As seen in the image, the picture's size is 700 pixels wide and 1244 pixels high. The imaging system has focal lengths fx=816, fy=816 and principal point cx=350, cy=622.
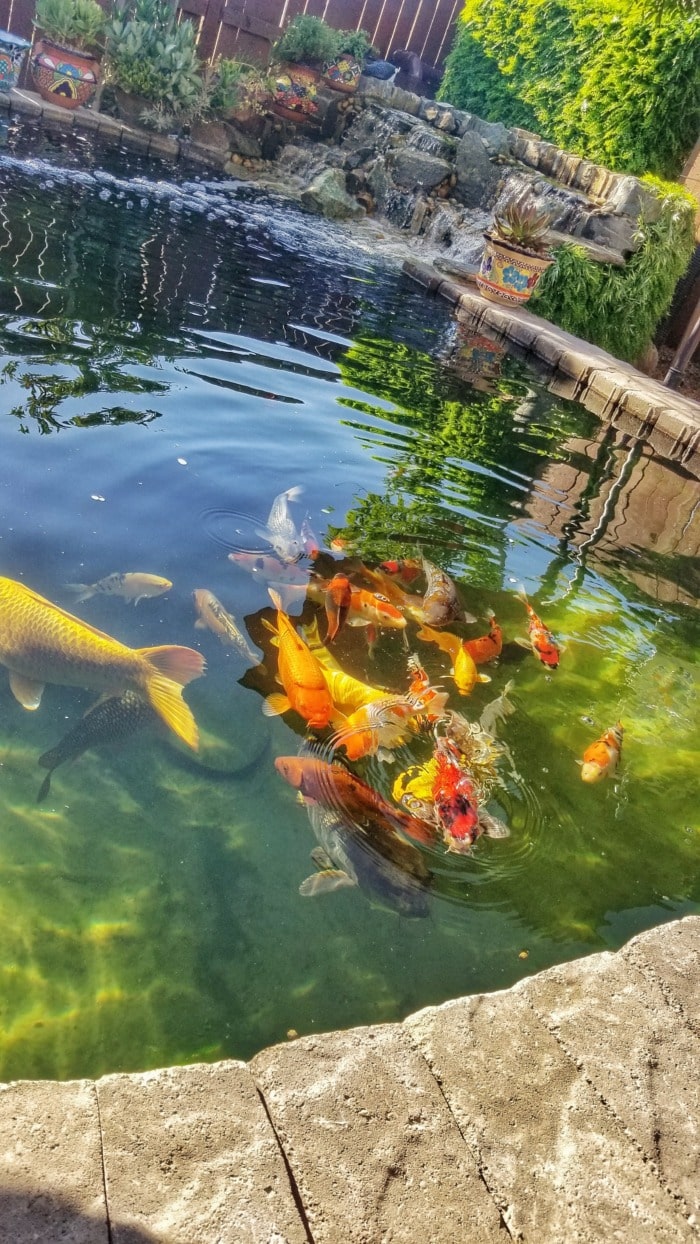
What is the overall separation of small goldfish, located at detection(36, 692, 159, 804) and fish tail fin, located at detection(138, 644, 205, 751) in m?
0.04

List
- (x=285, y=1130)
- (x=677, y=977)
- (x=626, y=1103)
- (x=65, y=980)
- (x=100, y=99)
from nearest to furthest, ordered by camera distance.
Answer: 1. (x=285, y=1130)
2. (x=626, y=1103)
3. (x=65, y=980)
4. (x=677, y=977)
5. (x=100, y=99)

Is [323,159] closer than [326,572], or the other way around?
[326,572]

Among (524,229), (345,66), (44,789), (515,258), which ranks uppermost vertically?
(345,66)

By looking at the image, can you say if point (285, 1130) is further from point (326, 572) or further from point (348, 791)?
point (326, 572)

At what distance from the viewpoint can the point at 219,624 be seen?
10.6 feet

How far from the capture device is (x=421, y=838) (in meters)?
2.62

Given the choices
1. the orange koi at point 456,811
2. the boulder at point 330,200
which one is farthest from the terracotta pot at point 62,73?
the orange koi at point 456,811

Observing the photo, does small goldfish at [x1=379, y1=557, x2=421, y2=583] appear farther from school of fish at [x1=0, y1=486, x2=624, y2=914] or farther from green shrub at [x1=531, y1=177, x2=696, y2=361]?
green shrub at [x1=531, y1=177, x2=696, y2=361]

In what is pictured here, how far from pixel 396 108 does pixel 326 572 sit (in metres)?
15.2

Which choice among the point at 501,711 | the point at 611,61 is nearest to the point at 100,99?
the point at 611,61

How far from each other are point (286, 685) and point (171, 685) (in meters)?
0.42

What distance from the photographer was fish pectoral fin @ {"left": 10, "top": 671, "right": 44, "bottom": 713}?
103 inches

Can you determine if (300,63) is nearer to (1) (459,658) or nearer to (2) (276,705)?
(1) (459,658)

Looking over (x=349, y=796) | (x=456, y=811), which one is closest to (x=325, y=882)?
(x=349, y=796)
